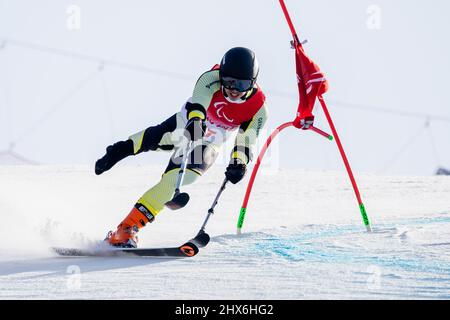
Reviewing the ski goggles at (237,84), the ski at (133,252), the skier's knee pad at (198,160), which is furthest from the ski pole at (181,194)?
the ski goggles at (237,84)

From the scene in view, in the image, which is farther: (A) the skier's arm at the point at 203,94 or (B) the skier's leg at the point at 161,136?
(B) the skier's leg at the point at 161,136

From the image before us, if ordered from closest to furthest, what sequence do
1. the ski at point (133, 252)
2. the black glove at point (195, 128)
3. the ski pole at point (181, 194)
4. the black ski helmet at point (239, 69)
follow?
1. the ski pole at point (181, 194)
2. the ski at point (133, 252)
3. the black glove at point (195, 128)
4. the black ski helmet at point (239, 69)

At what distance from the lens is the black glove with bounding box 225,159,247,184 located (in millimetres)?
6914

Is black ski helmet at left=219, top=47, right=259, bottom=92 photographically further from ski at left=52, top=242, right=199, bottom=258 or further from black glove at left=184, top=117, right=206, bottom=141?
ski at left=52, top=242, right=199, bottom=258

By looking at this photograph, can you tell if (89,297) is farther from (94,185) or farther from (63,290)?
(94,185)

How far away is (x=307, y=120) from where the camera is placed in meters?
7.48

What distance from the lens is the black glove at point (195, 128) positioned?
6.71 meters

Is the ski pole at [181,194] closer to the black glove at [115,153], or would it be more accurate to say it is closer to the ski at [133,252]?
the ski at [133,252]

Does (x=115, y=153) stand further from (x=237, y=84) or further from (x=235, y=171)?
(x=237, y=84)

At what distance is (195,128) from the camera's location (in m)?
6.71

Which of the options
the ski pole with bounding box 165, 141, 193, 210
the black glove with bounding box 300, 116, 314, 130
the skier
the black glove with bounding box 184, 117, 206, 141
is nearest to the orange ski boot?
the skier

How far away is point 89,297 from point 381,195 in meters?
7.70

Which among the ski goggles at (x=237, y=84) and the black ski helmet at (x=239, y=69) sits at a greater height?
the black ski helmet at (x=239, y=69)
